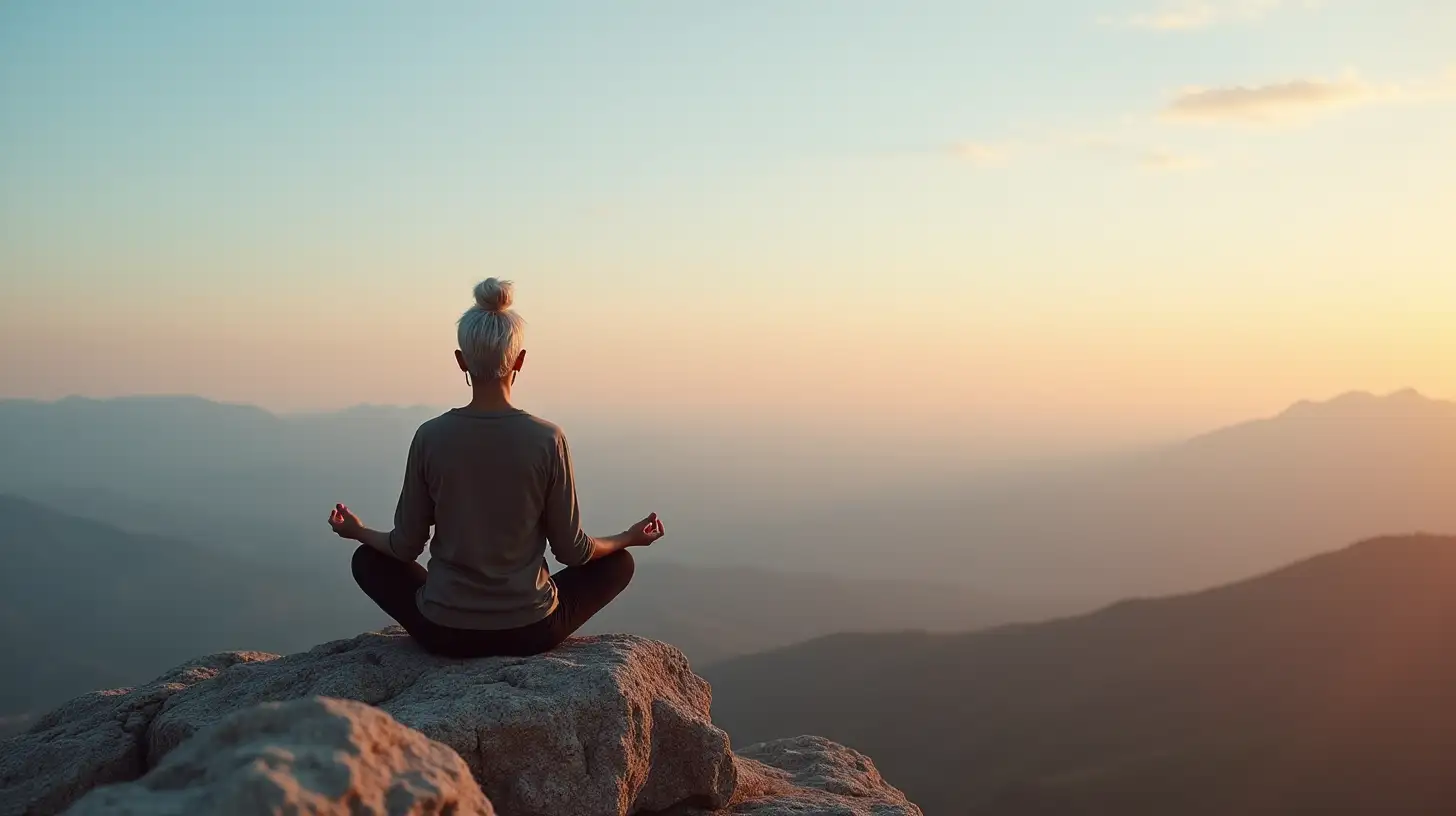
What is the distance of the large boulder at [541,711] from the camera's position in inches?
238

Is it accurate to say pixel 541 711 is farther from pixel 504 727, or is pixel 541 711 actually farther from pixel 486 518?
pixel 486 518

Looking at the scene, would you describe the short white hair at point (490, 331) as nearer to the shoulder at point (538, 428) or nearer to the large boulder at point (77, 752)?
the shoulder at point (538, 428)

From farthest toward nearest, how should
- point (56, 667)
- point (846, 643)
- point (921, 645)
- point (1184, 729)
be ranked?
point (56, 667) → point (846, 643) → point (921, 645) → point (1184, 729)

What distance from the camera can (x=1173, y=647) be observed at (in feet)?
211

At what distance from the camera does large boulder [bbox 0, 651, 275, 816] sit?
670cm

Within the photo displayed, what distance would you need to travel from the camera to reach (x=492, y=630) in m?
6.85

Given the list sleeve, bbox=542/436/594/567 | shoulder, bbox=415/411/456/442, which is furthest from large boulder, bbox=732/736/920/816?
shoulder, bbox=415/411/456/442

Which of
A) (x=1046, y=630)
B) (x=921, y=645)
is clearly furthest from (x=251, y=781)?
(x=921, y=645)

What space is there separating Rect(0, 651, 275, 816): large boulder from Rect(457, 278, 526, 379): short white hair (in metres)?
3.80

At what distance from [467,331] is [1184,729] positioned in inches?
2094

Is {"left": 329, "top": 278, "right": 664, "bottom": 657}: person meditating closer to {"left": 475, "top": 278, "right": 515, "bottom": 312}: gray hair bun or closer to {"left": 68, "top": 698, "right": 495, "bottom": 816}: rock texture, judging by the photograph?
{"left": 475, "top": 278, "right": 515, "bottom": 312}: gray hair bun

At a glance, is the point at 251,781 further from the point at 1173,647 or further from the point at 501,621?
the point at 1173,647

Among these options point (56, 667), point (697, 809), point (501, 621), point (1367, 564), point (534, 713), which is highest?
point (501, 621)

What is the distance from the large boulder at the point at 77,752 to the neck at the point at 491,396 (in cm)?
357
